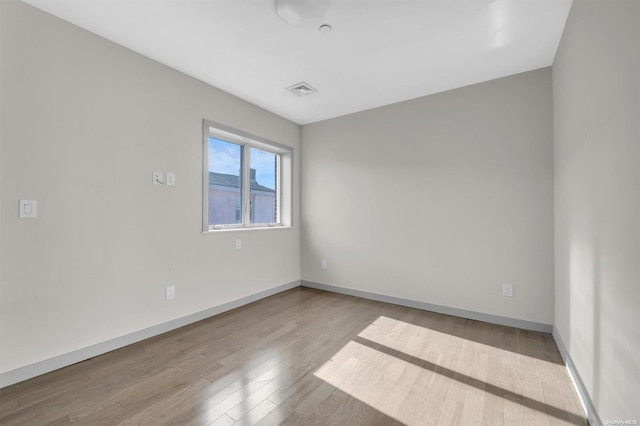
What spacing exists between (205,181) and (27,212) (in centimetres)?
136

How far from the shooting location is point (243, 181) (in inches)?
140

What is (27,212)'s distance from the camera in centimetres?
180

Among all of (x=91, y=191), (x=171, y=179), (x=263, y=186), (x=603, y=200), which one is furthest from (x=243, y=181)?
(x=603, y=200)

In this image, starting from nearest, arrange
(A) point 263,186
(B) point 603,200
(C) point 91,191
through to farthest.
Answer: (B) point 603,200 → (C) point 91,191 → (A) point 263,186

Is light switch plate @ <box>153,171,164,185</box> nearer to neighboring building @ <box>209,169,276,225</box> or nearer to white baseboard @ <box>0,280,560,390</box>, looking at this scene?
neighboring building @ <box>209,169,276,225</box>

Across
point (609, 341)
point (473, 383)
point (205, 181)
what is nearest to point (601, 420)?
point (609, 341)

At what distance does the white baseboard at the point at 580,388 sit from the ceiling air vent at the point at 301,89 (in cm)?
325

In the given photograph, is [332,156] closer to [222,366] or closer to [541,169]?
[541,169]

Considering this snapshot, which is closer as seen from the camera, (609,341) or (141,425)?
(609,341)

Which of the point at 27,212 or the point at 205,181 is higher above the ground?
the point at 205,181

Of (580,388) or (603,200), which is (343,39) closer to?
(603,200)

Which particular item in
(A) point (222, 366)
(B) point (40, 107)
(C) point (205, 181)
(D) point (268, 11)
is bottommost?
(A) point (222, 366)

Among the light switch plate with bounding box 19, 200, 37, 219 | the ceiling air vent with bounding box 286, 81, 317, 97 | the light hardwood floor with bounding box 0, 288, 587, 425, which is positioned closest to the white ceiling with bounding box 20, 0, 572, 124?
the ceiling air vent with bounding box 286, 81, 317, 97

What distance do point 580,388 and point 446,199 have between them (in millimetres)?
1863
